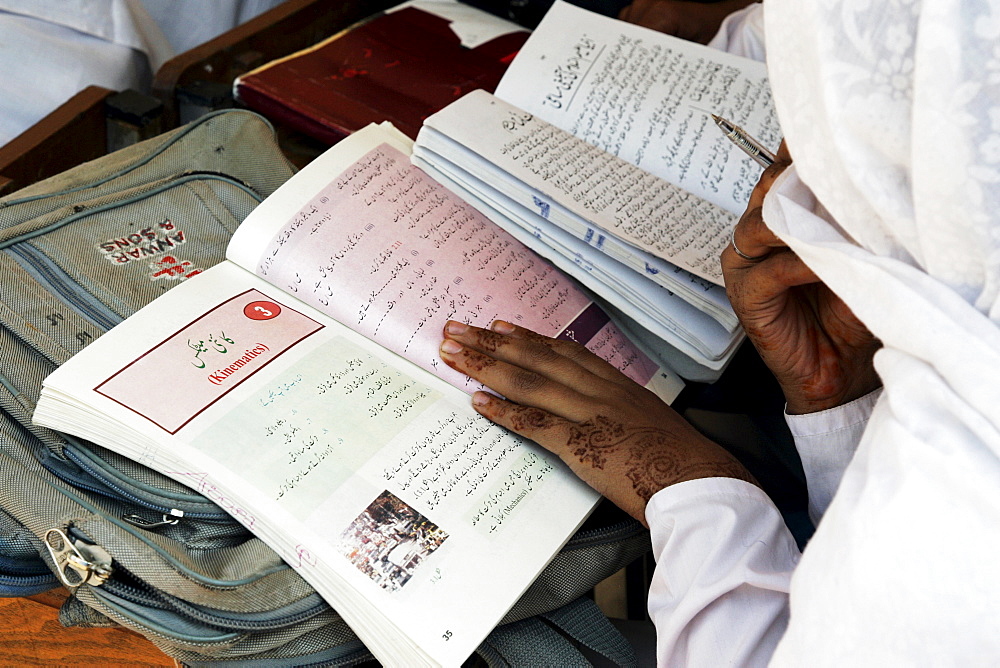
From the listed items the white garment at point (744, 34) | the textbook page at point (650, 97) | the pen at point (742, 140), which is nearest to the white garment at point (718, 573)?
the pen at point (742, 140)

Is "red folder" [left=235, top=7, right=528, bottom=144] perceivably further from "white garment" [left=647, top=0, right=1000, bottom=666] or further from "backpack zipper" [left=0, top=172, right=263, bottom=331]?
"white garment" [left=647, top=0, right=1000, bottom=666]

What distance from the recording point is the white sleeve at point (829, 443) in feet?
2.31

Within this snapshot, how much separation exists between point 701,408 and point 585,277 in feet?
0.97

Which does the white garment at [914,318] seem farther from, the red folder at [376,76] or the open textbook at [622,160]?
the red folder at [376,76]

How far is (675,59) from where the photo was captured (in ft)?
3.43

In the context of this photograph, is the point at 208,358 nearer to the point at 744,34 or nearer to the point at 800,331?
the point at 800,331

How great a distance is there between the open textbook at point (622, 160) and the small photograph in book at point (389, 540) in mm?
303

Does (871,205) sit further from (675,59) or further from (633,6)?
(633,6)

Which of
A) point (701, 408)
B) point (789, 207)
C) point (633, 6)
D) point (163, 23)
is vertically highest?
point (789, 207)

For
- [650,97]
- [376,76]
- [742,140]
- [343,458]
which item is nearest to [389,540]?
[343,458]

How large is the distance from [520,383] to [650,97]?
0.47m

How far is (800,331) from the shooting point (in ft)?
2.37

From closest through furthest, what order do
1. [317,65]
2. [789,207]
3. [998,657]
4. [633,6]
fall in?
[998,657] < [789,207] < [317,65] < [633,6]

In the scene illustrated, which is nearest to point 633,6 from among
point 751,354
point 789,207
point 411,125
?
point 411,125
